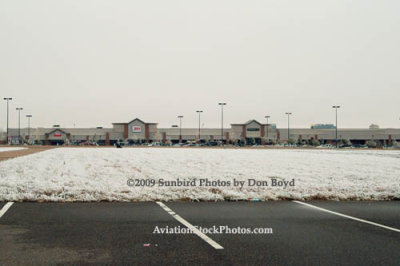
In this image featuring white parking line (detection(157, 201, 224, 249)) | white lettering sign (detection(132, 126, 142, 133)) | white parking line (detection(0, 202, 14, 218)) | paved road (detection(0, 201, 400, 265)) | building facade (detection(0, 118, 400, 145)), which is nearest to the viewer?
paved road (detection(0, 201, 400, 265))

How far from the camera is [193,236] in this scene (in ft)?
23.6

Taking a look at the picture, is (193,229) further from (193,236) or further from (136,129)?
(136,129)

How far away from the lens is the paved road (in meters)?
5.80

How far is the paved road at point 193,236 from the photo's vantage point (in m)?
5.80

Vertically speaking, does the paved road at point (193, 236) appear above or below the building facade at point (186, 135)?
below

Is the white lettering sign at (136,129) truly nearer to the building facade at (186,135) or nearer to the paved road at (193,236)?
the building facade at (186,135)

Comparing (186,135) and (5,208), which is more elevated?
(186,135)

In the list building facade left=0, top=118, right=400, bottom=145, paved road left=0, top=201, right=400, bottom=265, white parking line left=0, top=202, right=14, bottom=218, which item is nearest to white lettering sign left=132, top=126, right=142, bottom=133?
building facade left=0, top=118, right=400, bottom=145

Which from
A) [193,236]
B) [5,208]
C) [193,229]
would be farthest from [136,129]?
[193,236]

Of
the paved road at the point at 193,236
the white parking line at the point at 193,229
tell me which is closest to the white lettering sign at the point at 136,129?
the paved road at the point at 193,236

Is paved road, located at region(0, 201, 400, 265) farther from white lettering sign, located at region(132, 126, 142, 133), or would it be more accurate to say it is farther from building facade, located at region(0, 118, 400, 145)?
white lettering sign, located at region(132, 126, 142, 133)

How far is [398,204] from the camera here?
11.4 meters

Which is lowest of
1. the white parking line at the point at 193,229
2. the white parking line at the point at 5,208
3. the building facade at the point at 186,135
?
the white parking line at the point at 5,208

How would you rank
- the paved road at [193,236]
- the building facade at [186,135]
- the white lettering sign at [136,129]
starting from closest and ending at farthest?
1. the paved road at [193,236]
2. the white lettering sign at [136,129]
3. the building facade at [186,135]
